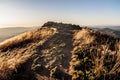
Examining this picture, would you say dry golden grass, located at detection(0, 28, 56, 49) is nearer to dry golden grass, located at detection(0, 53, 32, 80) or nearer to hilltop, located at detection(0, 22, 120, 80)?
hilltop, located at detection(0, 22, 120, 80)

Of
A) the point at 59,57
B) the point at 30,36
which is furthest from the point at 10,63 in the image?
the point at 30,36

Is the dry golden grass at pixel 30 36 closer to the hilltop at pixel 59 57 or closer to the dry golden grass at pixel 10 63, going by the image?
the hilltop at pixel 59 57

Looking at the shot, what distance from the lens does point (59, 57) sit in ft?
38.1

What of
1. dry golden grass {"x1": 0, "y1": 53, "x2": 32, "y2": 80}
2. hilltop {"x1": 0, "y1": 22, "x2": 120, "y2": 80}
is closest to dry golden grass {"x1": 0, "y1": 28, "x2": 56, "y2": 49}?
hilltop {"x1": 0, "y1": 22, "x2": 120, "y2": 80}

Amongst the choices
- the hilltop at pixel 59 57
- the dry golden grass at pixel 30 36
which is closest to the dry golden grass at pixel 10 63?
the hilltop at pixel 59 57

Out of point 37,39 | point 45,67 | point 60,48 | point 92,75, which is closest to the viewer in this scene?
point 92,75

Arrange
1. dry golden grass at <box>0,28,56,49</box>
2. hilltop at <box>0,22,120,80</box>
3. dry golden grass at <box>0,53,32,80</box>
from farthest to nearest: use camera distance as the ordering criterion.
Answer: dry golden grass at <box>0,28,56,49</box> → dry golden grass at <box>0,53,32,80</box> → hilltop at <box>0,22,120,80</box>

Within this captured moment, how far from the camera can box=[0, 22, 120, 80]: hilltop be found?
10.2 metres

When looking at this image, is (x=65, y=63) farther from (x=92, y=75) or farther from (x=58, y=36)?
(x=58, y=36)

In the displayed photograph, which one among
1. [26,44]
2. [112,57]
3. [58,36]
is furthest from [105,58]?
[26,44]

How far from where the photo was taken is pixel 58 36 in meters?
13.8

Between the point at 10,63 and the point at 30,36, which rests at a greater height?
the point at 30,36

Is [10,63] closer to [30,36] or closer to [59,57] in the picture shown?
[59,57]

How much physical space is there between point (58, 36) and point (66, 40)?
1.80ft
